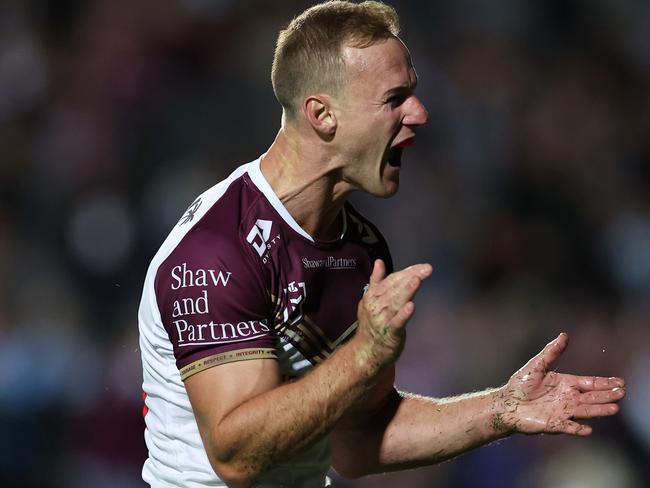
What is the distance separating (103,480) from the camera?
5.91m

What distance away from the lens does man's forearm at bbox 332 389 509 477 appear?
3.50m

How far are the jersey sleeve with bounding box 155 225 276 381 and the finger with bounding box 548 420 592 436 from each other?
0.91 meters

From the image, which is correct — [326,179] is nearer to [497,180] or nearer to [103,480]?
[103,480]

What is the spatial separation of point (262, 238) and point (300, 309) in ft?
0.83

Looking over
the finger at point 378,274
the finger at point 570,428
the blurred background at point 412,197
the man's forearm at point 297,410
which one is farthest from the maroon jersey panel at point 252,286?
the blurred background at point 412,197

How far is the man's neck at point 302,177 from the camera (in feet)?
10.9

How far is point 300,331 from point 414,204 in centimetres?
366

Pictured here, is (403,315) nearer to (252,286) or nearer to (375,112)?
(252,286)

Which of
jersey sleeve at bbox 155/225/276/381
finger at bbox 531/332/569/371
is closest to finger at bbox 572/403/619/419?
finger at bbox 531/332/569/371

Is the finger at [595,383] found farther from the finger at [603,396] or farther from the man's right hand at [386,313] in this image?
the man's right hand at [386,313]

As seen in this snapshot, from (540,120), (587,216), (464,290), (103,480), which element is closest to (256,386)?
(103,480)

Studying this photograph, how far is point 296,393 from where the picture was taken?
287cm

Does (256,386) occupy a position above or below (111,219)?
below

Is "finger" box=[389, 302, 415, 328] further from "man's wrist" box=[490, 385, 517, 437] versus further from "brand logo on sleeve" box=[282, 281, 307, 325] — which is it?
"man's wrist" box=[490, 385, 517, 437]
